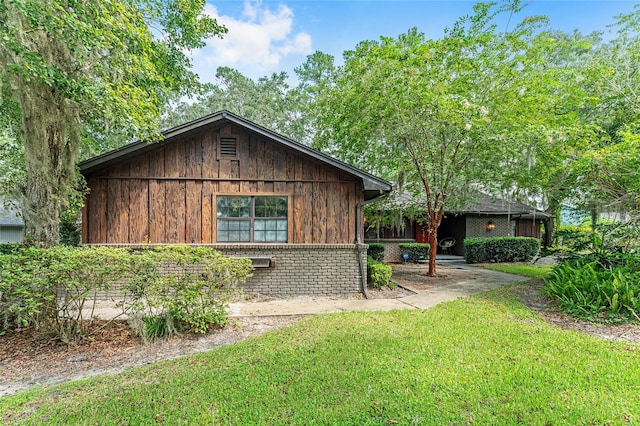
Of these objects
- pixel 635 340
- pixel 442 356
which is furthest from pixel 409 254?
pixel 442 356

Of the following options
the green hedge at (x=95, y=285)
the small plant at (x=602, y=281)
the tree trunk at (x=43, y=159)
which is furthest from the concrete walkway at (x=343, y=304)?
the tree trunk at (x=43, y=159)

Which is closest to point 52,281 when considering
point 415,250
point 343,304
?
point 343,304

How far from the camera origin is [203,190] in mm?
7621

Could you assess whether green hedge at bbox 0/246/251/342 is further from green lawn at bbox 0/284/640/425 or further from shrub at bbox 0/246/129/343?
green lawn at bbox 0/284/640/425

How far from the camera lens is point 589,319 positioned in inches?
223

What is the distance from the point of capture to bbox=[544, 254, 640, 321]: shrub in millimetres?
5727

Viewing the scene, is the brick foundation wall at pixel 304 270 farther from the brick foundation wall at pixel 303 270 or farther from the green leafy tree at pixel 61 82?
the green leafy tree at pixel 61 82

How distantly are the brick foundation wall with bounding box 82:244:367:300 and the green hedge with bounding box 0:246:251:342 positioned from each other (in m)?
2.10

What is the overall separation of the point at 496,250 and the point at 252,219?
12350 mm

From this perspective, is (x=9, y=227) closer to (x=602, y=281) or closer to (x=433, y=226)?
(x=433, y=226)

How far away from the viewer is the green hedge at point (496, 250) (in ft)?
48.7

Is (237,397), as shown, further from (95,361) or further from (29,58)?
(29,58)

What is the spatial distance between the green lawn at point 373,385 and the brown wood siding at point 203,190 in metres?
3.47

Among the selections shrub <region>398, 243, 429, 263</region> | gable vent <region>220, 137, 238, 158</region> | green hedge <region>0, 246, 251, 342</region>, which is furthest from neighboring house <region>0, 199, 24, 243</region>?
shrub <region>398, 243, 429, 263</region>
